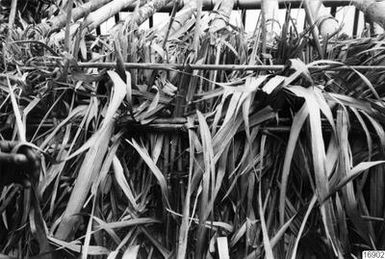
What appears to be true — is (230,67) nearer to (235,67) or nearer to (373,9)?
(235,67)

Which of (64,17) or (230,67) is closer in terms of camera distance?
(230,67)

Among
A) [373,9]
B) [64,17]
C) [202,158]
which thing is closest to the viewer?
[202,158]

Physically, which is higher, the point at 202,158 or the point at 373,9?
the point at 373,9

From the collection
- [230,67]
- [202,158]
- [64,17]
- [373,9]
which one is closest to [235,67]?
[230,67]

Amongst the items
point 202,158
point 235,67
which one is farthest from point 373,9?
point 202,158

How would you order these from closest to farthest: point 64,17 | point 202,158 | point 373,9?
point 202,158, point 373,9, point 64,17

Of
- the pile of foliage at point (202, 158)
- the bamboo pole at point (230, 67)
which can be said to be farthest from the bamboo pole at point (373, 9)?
the bamboo pole at point (230, 67)

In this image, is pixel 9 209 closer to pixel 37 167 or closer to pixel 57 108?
pixel 57 108

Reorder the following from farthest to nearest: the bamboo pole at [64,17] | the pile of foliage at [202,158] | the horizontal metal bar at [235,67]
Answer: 1. the bamboo pole at [64,17]
2. the horizontal metal bar at [235,67]
3. the pile of foliage at [202,158]

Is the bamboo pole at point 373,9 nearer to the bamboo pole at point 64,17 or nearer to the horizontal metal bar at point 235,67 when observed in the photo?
the horizontal metal bar at point 235,67

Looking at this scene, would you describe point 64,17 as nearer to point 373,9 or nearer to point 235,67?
point 235,67

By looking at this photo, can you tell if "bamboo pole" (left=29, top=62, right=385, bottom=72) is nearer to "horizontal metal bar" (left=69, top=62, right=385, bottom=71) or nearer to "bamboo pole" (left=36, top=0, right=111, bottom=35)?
"horizontal metal bar" (left=69, top=62, right=385, bottom=71)

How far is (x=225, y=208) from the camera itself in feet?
3.85

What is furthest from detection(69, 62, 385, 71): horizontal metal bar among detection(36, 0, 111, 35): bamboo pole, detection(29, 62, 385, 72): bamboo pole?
detection(36, 0, 111, 35): bamboo pole
